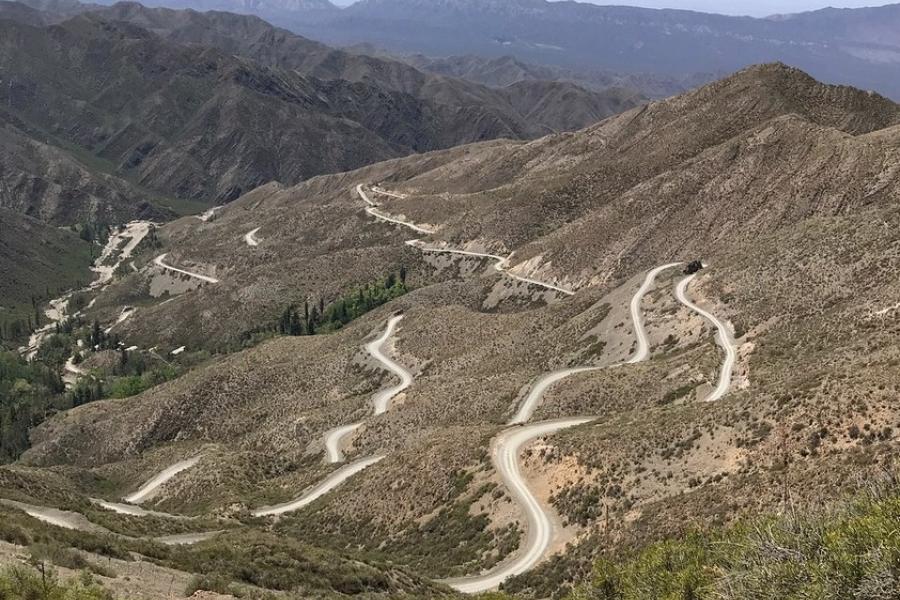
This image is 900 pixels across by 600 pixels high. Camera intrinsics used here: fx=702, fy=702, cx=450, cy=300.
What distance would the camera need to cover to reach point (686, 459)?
36562 mm

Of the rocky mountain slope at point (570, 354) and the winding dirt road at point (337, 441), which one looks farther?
the winding dirt road at point (337, 441)

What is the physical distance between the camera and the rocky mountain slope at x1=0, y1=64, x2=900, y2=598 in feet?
117

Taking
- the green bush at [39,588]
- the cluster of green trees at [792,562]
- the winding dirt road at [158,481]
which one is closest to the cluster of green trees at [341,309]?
the winding dirt road at [158,481]

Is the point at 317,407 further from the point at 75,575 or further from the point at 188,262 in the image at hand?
the point at 188,262

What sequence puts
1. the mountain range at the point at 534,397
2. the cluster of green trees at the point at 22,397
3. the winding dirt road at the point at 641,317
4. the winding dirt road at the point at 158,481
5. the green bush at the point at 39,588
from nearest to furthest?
the green bush at the point at 39,588, the mountain range at the point at 534,397, the winding dirt road at the point at 158,481, the winding dirt road at the point at 641,317, the cluster of green trees at the point at 22,397

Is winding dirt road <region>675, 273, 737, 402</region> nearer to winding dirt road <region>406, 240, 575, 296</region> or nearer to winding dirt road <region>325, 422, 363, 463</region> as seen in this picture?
winding dirt road <region>406, 240, 575, 296</region>

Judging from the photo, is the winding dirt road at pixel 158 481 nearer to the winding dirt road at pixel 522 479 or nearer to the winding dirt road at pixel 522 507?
the winding dirt road at pixel 522 479

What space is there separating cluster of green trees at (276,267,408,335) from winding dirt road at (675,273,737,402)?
64144 millimetres

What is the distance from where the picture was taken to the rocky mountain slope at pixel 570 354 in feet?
117

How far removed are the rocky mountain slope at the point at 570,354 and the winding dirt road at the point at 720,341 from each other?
70 centimetres

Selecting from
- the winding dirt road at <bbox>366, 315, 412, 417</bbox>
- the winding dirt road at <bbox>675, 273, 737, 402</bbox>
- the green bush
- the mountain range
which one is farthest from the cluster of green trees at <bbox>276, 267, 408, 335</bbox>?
the green bush

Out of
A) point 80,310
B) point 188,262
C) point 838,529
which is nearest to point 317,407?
point 838,529

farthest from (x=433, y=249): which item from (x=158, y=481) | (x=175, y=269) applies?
(x=158, y=481)

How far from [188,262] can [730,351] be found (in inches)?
6017
